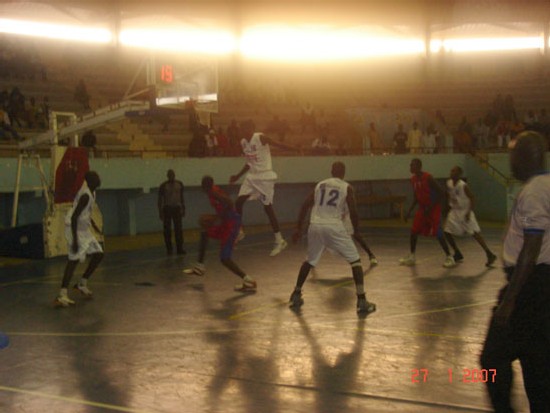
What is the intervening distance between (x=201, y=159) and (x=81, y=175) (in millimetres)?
6892

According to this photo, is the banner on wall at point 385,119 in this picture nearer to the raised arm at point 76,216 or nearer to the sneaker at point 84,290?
the sneaker at point 84,290

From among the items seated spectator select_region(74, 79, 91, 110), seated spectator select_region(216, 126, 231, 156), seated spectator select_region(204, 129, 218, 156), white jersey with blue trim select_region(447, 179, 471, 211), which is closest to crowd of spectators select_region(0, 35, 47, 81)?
seated spectator select_region(74, 79, 91, 110)

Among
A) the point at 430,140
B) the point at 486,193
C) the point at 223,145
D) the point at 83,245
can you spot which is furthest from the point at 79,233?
the point at 430,140

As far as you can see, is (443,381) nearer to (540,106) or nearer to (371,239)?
(371,239)

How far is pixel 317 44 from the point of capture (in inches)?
1500

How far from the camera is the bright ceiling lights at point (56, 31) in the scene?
104 ft

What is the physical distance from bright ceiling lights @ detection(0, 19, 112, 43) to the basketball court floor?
20130 millimetres

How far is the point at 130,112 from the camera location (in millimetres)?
16297

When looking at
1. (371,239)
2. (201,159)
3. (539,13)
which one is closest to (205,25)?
(201,159)

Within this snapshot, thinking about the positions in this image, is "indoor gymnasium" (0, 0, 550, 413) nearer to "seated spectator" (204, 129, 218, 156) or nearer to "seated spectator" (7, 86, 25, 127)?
"seated spectator" (7, 86, 25, 127)

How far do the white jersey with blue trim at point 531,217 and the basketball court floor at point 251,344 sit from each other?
835mm

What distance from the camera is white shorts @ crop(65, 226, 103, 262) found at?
432 inches

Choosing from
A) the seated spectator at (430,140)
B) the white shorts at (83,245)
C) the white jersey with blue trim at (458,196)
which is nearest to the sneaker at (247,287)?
the white shorts at (83,245)

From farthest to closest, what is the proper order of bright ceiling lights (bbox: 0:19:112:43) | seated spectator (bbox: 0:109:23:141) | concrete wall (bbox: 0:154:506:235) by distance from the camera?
bright ceiling lights (bbox: 0:19:112:43) < concrete wall (bbox: 0:154:506:235) < seated spectator (bbox: 0:109:23:141)
